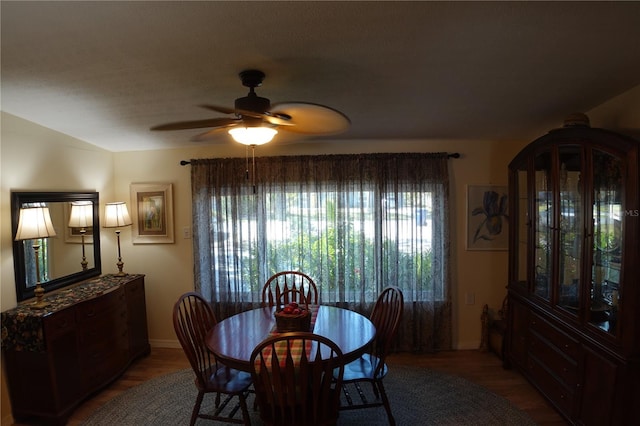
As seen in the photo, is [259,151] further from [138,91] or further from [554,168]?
[554,168]

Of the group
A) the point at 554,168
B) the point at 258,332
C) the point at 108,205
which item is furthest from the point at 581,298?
the point at 108,205

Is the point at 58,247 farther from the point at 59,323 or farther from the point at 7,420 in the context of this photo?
the point at 7,420

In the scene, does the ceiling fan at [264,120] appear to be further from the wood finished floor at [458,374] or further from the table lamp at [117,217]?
the wood finished floor at [458,374]

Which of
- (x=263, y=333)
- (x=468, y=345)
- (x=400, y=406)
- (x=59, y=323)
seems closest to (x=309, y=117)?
(x=263, y=333)

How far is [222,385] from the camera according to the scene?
2.10m

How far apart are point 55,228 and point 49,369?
1.15 m

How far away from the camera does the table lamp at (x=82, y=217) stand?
9.94ft

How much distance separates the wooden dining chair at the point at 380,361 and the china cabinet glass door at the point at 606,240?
1.19 m

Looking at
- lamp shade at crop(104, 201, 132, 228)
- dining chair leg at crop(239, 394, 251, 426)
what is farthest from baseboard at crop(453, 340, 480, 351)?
lamp shade at crop(104, 201, 132, 228)

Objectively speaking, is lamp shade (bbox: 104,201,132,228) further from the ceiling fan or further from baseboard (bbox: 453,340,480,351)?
baseboard (bbox: 453,340,480,351)

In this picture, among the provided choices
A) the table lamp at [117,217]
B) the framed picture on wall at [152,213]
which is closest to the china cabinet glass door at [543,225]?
the framed picture on wall at [152,213]

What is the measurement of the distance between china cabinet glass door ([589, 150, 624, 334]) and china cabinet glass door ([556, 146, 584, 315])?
0.10 meters

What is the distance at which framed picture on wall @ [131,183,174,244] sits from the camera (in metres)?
3.54

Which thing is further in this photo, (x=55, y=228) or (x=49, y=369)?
(x=55, y=228)
